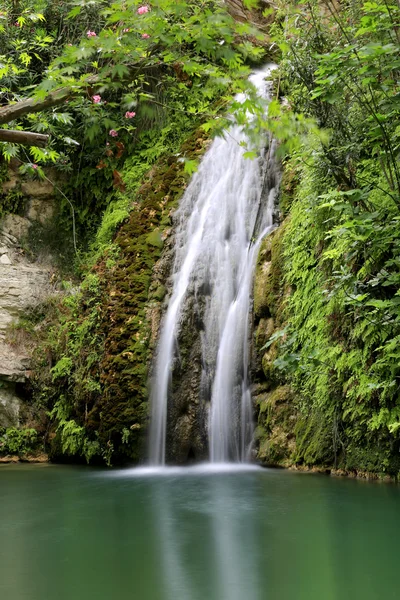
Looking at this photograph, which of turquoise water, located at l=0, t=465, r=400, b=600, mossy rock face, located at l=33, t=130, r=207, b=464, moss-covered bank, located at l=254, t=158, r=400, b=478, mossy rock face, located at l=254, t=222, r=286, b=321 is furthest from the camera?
mossy rock face, located at l=33, t=130, r=207, b=464

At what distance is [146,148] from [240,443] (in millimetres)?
6731

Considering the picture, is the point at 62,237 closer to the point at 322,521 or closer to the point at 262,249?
the point at 262,249

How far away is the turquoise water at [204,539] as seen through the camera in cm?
359

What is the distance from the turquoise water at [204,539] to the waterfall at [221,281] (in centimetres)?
121

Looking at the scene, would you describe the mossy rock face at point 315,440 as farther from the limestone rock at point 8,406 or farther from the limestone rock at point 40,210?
the limestone rock at point 40,210

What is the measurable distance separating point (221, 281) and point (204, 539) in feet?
16.2

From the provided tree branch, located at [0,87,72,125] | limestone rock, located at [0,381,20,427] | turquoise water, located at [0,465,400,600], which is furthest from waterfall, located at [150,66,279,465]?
tree branch, located at [0,87,72,125]

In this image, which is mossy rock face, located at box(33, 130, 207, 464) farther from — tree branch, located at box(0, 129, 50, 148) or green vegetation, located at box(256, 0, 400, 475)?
tree branch, located at box(0, 129, 50, 148)

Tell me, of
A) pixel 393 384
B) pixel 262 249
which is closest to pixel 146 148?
pixel 262 249

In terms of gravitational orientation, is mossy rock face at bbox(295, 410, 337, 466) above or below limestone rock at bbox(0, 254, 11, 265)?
below

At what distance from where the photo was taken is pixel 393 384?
5957 millimetres

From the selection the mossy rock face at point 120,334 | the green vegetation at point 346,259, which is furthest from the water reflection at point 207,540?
the mossy rock face at point 120,334

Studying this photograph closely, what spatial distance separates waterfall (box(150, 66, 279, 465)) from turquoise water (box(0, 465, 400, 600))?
1212 mm

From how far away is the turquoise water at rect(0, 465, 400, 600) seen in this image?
3.59 m
